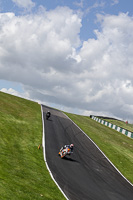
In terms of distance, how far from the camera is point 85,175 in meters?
18.0

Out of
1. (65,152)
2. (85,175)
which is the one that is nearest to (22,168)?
(85,175)

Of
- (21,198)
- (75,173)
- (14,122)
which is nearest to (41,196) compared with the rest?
(21,198)

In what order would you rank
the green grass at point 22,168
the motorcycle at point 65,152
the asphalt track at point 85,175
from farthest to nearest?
1. the motorcycle at point 65,152
2. the asphalt track at point 85,175
3. the green grass at point 22,168

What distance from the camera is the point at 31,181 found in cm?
1318

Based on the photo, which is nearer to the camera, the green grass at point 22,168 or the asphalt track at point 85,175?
the green grass at point 22,168

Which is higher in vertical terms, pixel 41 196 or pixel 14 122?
pixel 14 122

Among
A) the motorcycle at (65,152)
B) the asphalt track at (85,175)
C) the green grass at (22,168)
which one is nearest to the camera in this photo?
the green grass at (22,168)

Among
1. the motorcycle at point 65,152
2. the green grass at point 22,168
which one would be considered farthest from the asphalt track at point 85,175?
the green grass at point 22,168

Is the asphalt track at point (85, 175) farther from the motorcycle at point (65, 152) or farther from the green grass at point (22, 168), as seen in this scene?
the green grass at point (22, 168)

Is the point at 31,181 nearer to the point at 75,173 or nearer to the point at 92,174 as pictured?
the point at 75,173

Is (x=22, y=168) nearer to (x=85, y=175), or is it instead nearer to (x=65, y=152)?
(x=85, y=175)

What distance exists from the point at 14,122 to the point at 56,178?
43.2 ft

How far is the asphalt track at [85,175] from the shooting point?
14.8 m

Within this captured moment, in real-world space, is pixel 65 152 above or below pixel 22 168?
above
